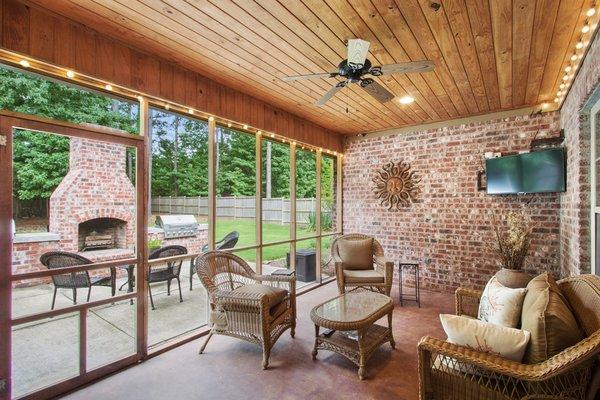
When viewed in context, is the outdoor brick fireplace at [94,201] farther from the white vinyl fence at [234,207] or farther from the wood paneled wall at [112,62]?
the wood paneled wall at [112,62]

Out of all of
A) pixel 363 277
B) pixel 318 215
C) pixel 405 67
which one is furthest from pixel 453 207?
pixel 405 67

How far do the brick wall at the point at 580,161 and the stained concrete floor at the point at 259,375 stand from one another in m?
1.63

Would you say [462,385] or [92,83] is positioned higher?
[92,83]

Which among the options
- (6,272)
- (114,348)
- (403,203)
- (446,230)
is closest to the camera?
(6,272)

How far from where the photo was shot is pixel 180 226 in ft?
15.7

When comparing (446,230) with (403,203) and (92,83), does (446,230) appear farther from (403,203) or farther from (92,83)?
(92,83)

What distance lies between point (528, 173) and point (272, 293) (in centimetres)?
367

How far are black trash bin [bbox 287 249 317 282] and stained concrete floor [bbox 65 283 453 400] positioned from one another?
208 centimetres

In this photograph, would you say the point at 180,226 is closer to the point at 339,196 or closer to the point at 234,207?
the point at 234,207

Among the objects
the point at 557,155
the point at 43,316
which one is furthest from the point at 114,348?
the point at 557,155

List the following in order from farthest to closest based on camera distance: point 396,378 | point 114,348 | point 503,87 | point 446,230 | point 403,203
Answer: point 403,203 → point 446,230 → point 503,87 → point 114,348 → point 396,378

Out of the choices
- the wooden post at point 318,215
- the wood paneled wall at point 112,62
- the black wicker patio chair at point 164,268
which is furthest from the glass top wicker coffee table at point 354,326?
the wood paneled wall at point 112,62

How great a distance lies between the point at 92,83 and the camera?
2.57 metres

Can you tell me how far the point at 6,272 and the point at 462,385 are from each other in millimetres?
3002
